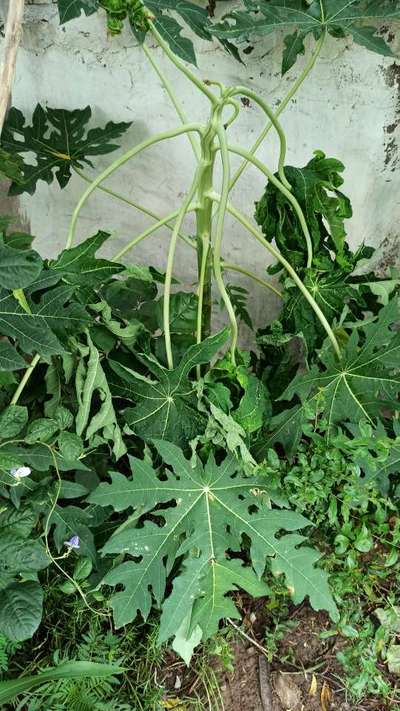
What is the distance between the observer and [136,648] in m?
1.39

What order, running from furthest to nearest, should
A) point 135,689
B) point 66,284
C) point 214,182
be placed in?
point 214,182 < point 135,689 < point 66,284

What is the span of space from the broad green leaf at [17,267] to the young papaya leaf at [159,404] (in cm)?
28

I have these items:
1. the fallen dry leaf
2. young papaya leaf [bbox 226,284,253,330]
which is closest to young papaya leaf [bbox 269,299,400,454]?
young papaya leaf [bbox 226,284,253,330]

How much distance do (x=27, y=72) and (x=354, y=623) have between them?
1.38 m

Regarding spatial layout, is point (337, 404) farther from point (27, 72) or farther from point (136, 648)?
point (27, 72)

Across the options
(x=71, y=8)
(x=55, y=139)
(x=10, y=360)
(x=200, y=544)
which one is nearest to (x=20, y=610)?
A: (x=200, y=544)

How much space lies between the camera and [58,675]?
118cm

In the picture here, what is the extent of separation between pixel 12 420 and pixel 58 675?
46 centimetres

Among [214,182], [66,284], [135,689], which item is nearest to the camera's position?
[66,284]

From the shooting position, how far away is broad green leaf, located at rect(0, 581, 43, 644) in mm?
1177

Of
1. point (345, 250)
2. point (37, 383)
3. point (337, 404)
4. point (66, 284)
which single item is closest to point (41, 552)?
point (37, 383)

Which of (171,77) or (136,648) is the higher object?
(171,77)

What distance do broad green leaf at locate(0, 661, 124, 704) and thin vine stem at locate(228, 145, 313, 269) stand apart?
861 millimetres

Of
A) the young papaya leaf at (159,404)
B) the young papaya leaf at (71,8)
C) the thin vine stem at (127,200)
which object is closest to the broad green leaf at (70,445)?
the young papaya leaf at (159,404)
